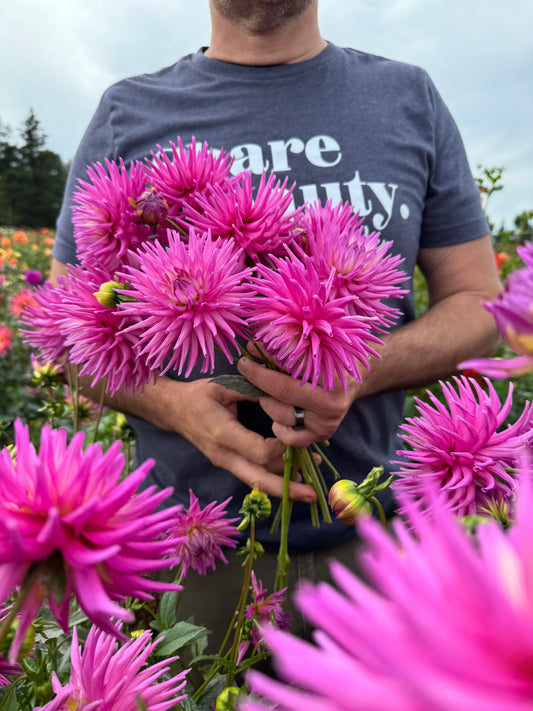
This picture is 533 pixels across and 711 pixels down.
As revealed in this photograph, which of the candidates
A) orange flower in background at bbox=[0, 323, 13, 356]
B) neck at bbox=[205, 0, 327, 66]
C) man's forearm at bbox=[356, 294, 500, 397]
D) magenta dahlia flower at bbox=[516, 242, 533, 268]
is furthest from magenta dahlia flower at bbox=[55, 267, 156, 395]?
orange flower in background at bbox=[0, 323, 13, 356]

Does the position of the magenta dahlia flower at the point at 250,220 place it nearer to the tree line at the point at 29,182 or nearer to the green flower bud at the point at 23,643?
the green flower bud at the point at 23,643

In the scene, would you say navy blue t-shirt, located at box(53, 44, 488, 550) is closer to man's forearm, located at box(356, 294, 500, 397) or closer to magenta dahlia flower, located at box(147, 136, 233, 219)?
man's forearm, located at box(356, 294, 500, 397)

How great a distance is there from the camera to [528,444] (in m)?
0.36

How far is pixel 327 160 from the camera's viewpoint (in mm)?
1236

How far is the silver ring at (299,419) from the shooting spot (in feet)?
2.04

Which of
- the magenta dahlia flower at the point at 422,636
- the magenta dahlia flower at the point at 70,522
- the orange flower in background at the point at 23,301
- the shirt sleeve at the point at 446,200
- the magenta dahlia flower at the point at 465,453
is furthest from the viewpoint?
the shirt sleeve at the point at 446,200

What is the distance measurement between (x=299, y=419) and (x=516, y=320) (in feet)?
1.46

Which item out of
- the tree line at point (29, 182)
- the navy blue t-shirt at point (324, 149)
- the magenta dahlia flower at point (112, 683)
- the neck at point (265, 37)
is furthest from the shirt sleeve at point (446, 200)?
the tree line at point (29, 182)

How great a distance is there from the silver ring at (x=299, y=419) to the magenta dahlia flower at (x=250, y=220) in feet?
0.61

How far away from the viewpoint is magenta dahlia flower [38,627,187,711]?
1.10ft

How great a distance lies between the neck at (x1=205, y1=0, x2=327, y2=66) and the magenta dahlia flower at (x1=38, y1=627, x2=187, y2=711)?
1.32m

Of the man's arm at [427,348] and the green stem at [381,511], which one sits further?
the man's arm at [427,348]

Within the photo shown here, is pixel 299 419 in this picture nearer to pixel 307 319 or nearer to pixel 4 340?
pixel 307 319

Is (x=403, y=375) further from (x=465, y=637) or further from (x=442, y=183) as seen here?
(x=465, y=637)
